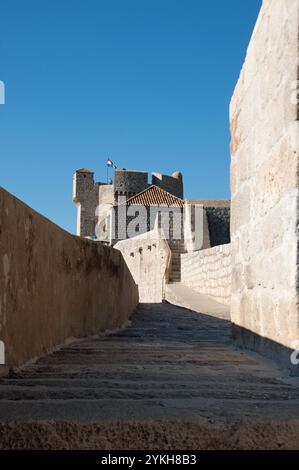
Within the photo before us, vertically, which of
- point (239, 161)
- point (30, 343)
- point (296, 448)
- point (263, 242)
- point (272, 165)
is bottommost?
point (296, 448)

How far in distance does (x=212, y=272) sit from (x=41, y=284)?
35.9ft

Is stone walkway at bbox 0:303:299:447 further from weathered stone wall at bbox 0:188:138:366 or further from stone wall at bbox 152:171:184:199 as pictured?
stone wall at bbox 152:171:184:199

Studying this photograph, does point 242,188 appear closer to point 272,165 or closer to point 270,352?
point 272,165

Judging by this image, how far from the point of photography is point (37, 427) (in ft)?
4.43

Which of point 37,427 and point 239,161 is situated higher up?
point 239,161

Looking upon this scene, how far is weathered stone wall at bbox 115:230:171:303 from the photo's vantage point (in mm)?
19841

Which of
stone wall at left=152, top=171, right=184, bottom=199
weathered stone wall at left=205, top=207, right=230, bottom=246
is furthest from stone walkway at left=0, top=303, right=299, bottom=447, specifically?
stone wall at left=152, top=171, right=184, bottom=199

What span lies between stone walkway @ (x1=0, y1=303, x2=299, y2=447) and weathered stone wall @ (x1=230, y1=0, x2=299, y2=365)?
0.33 m

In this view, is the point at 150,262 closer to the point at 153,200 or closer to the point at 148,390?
the point at 153,200

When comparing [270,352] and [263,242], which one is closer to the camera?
[270,352]

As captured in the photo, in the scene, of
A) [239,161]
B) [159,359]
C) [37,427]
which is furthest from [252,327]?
[37,427]

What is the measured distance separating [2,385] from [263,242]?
1731 millimetres
